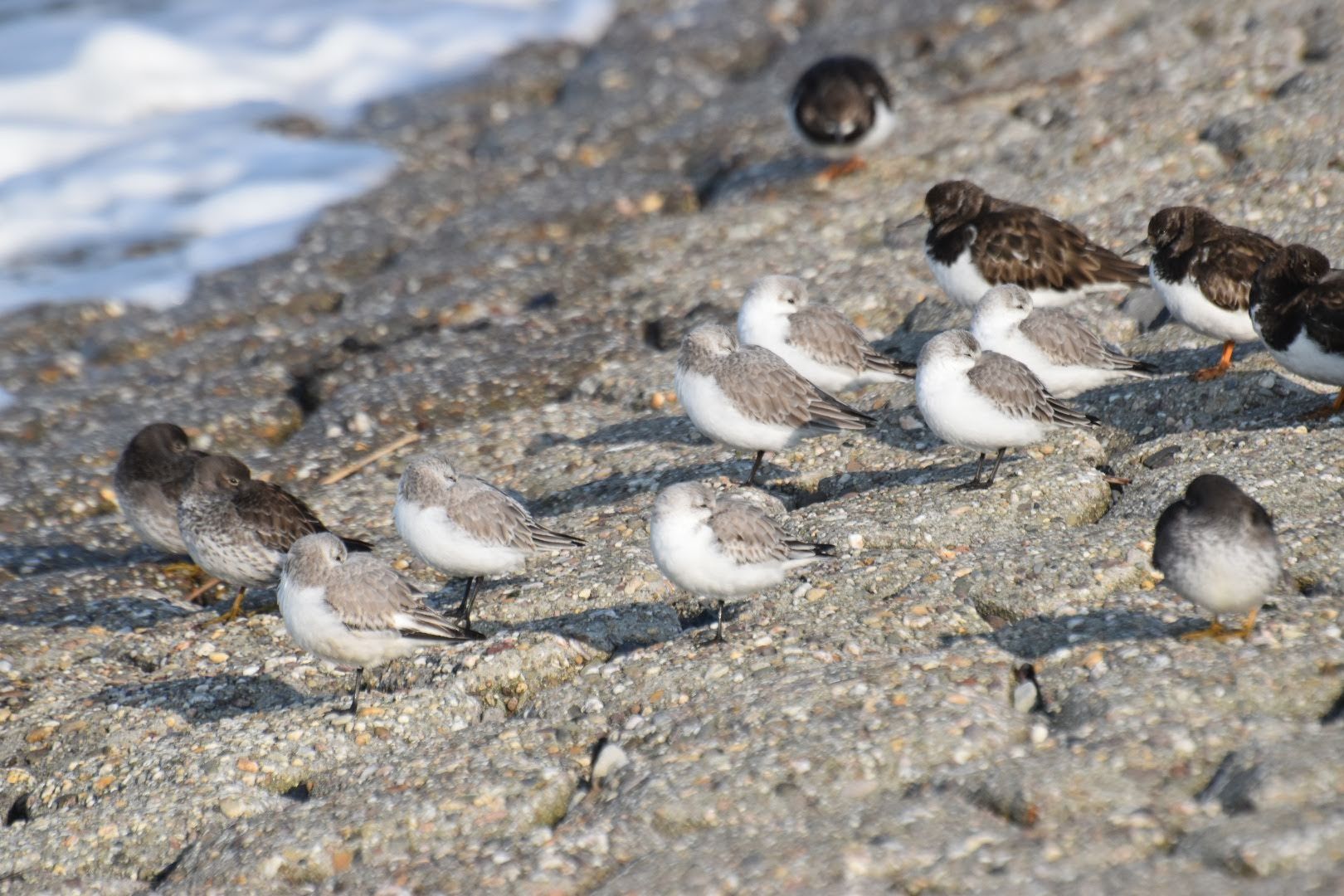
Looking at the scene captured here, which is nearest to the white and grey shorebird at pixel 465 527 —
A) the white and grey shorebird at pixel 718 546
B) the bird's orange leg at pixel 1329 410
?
the white and grey shorebird at pixel 718 546

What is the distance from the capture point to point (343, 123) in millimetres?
17406

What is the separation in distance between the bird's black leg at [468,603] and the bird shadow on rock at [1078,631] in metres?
2.44

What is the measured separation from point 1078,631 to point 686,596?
6.55ft

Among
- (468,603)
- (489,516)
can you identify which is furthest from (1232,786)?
(468,603)

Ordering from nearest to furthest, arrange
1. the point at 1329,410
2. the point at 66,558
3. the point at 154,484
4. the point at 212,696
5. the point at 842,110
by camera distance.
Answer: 1. the point at 212,696
2. the point at 1329,410
3. the point at 154,484
4. the point at 66,558
5. the point at 842,110

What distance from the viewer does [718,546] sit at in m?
6.20

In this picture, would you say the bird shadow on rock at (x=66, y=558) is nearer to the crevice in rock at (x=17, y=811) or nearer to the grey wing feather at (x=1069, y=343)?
the crevice in rock at (x=17, y=811)

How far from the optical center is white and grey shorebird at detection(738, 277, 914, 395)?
872 cm

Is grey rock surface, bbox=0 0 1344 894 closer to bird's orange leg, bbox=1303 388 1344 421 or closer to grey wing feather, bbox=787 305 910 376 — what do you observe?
bird's orange leg, bbox=1303 388 1344 421

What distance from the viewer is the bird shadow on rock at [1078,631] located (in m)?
5.82

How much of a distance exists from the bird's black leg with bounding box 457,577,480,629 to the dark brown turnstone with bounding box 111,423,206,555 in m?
2.16

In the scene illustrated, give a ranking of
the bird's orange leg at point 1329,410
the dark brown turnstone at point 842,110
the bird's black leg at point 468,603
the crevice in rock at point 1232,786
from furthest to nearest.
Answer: the dark brown turnstone at point 842,110, the bird's orange leg at point 1329,410, the bird's black leg at point 468,603, the crevice in rock at point 1232,786

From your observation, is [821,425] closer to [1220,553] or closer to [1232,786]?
[1220,553]

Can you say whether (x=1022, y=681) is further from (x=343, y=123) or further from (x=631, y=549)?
(x=343, y=123)
